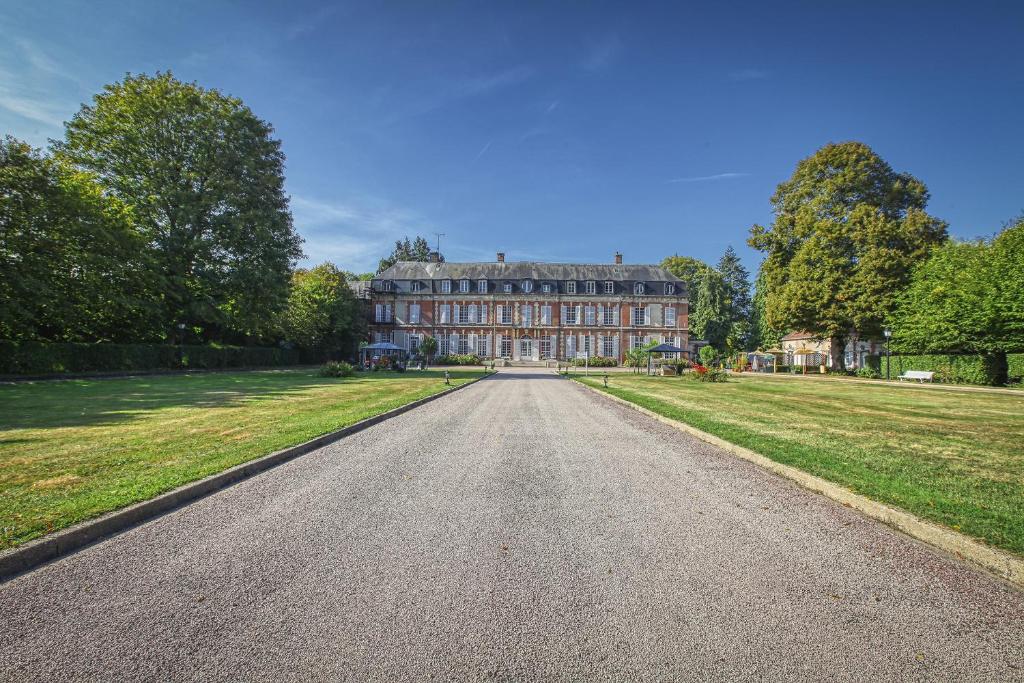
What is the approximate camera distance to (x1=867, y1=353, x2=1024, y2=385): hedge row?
2422cm

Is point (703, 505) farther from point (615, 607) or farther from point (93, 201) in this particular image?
point (93, 201)

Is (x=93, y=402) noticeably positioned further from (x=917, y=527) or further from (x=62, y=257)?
(x=917, y=527)

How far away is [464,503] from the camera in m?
4.88

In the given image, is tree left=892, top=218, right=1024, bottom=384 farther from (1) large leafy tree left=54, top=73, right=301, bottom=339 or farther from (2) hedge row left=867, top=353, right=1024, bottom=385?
(1) large leafy tree left=54, top=73, right=301, bottom=339

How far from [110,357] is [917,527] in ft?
104

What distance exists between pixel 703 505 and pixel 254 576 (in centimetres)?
428

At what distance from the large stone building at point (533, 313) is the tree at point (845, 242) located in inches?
708

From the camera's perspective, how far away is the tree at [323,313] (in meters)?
42.6

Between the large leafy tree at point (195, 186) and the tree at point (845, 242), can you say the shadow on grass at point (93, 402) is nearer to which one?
the large leafy tree at point (195, 186)

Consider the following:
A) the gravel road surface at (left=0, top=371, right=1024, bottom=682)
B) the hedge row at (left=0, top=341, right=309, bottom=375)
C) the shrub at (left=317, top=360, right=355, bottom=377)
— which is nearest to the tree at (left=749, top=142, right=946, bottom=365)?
the shrub at (left=317, top=360, right=355, bottom=377)

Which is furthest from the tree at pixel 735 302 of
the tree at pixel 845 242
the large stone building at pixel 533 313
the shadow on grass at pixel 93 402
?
the shadow on grass at pixel 93 402

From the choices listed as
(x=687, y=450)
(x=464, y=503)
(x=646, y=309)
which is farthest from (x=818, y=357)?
(x=464, y=503)

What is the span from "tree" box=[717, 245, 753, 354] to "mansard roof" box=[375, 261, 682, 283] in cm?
895

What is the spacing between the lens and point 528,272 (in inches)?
2243
